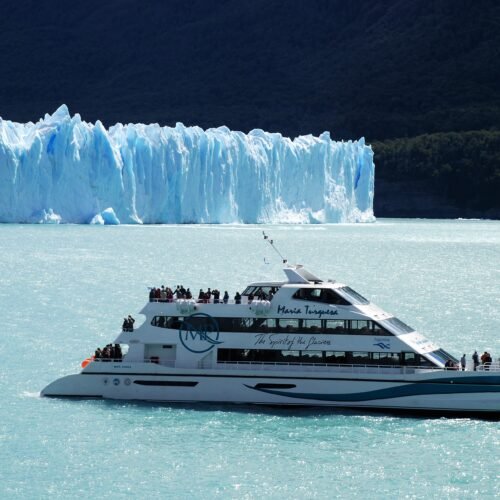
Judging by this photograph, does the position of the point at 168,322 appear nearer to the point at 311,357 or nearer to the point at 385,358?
the point at 311,357

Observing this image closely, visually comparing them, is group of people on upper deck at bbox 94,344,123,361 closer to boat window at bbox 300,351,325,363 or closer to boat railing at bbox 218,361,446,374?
boat railing at bbox 218,361,446,374

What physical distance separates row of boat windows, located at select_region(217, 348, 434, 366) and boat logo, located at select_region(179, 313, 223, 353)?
0.90 ft

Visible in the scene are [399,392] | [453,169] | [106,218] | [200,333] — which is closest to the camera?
[399,392]

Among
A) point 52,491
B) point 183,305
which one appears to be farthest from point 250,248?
point 52,491

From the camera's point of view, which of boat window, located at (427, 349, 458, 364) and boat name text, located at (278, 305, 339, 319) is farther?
boat window, located at (427, 349, 458, 364)

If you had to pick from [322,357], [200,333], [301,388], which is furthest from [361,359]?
[200,333]

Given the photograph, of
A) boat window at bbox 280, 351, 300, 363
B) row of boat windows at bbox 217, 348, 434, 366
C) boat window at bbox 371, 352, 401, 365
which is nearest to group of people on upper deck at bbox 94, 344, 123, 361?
row of boat windows at bbox 217, 348, 434, 366

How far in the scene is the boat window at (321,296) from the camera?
26.6m

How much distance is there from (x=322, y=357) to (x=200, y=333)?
2448mm

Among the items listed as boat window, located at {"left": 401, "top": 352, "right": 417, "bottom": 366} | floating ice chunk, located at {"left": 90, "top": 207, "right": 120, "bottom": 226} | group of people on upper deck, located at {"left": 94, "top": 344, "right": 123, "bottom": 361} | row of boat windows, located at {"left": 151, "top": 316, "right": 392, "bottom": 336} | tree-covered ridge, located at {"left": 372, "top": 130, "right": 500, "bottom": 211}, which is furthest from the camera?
tree-covered ridge, located at {"left": 372, "top": 130, "right": 500, "bottom": 211}

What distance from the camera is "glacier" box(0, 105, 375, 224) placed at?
267ft

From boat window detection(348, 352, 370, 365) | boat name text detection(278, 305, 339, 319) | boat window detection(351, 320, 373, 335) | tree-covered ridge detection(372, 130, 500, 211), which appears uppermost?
tree-covered ridge detection(372, 130, 500, 211)

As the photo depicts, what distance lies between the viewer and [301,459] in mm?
22891

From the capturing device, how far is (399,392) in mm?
26000
